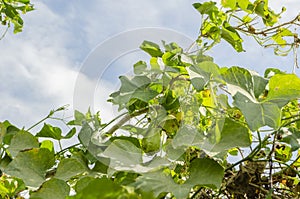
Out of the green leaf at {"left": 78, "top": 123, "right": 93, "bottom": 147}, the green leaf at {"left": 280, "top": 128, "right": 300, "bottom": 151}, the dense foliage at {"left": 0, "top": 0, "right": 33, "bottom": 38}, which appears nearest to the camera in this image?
the green leaf at {"left": 280, "top": 128, "right": 300, "bottom": 151}

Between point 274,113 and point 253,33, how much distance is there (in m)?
0.53

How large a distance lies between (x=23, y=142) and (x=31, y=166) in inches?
3.9

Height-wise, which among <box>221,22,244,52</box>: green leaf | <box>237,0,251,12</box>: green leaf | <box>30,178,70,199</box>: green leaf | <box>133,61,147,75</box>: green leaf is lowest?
<box>30,178,70,199</box>: green leaf

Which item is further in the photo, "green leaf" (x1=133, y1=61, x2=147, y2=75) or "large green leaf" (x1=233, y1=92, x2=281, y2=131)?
"green leaf" (x1=133, y1=61, x2=147, y2=75)

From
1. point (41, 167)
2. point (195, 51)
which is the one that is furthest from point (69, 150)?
point (195, 51)

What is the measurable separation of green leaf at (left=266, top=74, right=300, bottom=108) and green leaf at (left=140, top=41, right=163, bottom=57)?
285 millimetres

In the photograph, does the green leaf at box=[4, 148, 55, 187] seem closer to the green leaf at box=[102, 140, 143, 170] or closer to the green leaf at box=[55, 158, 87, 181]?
the green leaf at box=[55, 158, 87, 181]

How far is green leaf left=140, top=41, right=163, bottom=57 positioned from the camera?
2.71 feet

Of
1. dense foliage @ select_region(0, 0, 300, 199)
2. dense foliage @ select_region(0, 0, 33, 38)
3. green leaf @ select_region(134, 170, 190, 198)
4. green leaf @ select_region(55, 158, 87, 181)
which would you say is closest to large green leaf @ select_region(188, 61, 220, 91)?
dense foliage @ select_region(0, 0, 300, 199)

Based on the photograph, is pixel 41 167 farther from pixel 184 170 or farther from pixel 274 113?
pixel 274 113

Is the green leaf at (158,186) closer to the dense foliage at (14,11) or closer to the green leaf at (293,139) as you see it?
the green leaf at (293,139)

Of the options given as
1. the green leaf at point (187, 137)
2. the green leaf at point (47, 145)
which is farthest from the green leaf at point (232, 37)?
the green leaf at point (47, 145)

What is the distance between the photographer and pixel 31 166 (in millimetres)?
710

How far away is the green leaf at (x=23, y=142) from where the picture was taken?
789 millimetres
